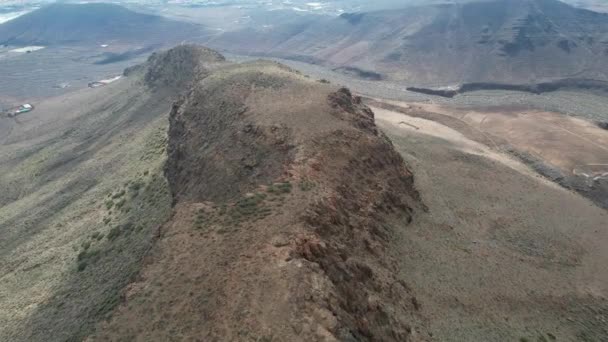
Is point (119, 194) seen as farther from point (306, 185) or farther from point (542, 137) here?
point (542, 137)

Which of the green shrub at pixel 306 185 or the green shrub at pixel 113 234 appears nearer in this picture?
the green shrub at pixel 306 185

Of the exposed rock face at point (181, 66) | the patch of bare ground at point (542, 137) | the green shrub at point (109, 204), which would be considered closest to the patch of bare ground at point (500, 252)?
the patch of bare ground at point (542, 137)

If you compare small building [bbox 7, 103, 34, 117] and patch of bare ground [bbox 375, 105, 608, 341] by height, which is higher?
patch of bare ground [bbox 375, 105, 608, 341]

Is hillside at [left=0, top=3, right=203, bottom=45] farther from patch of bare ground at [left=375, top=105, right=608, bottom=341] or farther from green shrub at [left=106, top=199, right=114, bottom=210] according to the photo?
patch of bare ground at [left=375, top=105, right=608, bottom=341]

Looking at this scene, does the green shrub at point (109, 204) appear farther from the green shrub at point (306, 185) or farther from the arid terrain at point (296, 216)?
the green shrub at point (306, 185)

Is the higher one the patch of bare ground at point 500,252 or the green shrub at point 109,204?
the patch of bare ground at point 500,252

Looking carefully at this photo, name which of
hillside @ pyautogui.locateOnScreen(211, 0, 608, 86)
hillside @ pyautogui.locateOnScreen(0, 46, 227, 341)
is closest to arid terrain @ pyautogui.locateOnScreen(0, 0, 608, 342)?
hillside @ pyautogui.locateOnScreen(0, 46, 227, 341)
